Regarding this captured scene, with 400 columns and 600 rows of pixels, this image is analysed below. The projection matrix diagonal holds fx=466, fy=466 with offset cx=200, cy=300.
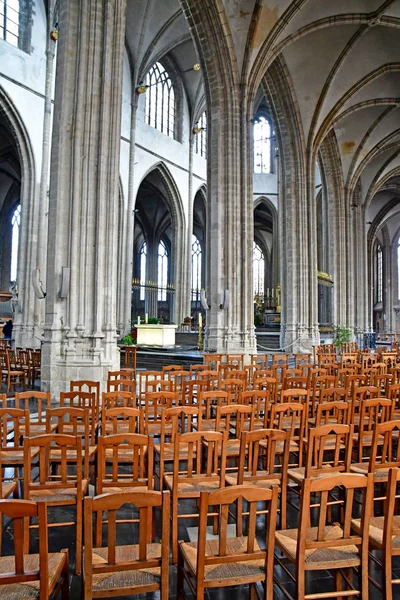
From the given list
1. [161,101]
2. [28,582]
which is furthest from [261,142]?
[28,582]

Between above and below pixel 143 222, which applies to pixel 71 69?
below

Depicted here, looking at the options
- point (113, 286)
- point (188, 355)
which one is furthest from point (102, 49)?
point (188, 355)

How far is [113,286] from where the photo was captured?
37.4 ft

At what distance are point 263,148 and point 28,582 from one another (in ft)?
119

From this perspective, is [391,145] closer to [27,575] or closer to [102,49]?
[102,49]

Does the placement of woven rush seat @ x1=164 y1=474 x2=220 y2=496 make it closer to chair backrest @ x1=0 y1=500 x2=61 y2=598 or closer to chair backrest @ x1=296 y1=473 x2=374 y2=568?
chair backrest @ x1=296 y1=473 x2=374 y2=568

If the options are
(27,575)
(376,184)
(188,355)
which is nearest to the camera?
(27,575)

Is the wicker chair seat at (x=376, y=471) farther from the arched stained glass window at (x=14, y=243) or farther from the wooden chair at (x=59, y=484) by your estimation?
the arched stained glass window at (x=14, y=243)

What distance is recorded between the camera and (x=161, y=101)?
2833 cm

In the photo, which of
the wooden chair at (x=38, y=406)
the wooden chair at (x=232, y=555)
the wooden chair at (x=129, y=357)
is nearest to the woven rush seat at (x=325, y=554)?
the wooden chair at (x=232, y=555)

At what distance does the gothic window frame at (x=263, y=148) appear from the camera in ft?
116

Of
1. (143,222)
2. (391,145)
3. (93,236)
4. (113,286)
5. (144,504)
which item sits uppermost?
(391,145)

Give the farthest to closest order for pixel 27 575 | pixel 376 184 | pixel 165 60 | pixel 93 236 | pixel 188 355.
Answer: pixel 376 184 < pixel 165 60 < pixel 188 355 < pixel 93 236 < pixel 27 575

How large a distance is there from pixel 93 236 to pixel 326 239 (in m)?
22.2
